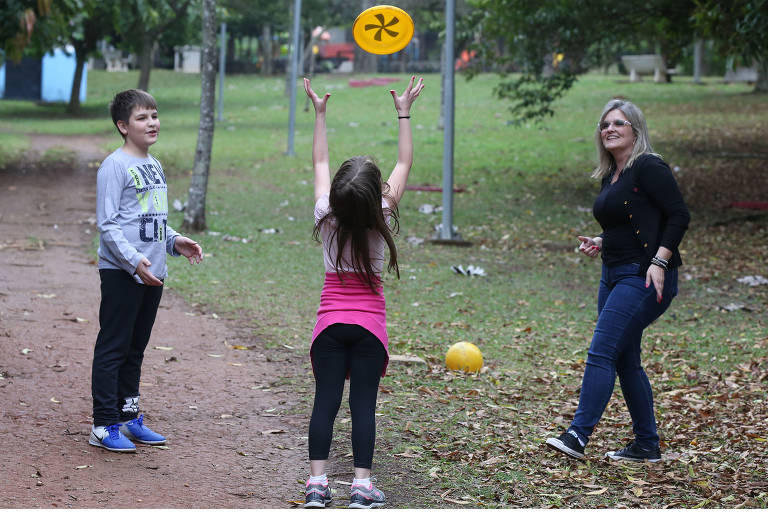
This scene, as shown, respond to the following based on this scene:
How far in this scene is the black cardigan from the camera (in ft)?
16.9

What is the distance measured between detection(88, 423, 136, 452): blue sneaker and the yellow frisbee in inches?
98.5

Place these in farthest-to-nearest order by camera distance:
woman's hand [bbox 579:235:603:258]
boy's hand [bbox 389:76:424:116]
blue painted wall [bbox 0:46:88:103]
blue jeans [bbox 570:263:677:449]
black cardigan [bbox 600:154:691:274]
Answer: blue painted wall [bbox 0:46:88:103], woman's hand [bbox 579:235:603:258], blue jeans [bbox 570:263:677:449], black cardigan [bbox 600:154:691:274], boy's hand [bbox 389:76:424:116]

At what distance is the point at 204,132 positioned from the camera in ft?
45.8

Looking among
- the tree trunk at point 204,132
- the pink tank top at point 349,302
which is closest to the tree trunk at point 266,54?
the tree trunk at point 204,132

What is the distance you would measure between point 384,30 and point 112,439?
8.86 ft

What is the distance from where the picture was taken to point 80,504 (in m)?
4.31

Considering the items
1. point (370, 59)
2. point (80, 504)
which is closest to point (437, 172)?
point (80, 504)

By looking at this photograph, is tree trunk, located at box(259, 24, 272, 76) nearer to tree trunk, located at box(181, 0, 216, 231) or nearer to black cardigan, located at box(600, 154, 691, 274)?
tree trunk, located at box(181, 0, 216, 231)

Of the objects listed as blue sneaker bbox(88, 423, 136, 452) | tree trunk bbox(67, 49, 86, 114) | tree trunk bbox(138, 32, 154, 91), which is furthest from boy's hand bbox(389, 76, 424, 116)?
tree trunk bbox(67, 49, 86, 114)

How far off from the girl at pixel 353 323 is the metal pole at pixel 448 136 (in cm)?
917

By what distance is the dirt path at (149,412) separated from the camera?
462 cm

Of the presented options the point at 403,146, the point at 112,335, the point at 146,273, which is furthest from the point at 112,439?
the point at 403,146

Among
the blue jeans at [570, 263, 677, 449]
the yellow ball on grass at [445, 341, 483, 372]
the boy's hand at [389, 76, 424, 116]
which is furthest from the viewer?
the yellow ball on grass at [445, 341, 483, 372]

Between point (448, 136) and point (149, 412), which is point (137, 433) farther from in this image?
point (448, 136)
